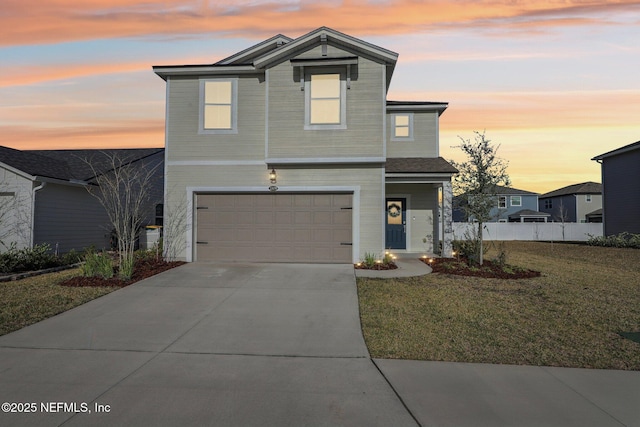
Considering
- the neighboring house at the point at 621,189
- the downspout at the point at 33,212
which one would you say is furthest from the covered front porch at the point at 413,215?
the neighboring house at the point at 621,189

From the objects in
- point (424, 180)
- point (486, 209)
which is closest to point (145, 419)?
point (486, 209)

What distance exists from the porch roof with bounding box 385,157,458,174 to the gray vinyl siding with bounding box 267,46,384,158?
242 cm

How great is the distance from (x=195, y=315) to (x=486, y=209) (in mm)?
8983

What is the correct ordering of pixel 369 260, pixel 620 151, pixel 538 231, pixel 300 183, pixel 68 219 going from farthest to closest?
pixel 538 231, pixel 620 151, pixel 68 219, pixel 300 183, pixel 369 260

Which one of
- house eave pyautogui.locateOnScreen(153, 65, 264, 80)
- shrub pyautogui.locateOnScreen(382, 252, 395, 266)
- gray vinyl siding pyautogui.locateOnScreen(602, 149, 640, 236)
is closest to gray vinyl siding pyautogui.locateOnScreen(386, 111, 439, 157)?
shrub pyautogui.locateOnScreen(382, 252, 395, 266)

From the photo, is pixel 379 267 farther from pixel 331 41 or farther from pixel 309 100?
pixel 331 41

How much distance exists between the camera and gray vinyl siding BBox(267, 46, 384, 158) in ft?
37.4

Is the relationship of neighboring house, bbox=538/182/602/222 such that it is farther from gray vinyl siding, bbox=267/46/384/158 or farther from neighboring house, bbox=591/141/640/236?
gray vinyl siding, bbox=267/46/384/158

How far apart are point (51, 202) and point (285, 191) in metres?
9.50

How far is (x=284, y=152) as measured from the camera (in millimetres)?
11508

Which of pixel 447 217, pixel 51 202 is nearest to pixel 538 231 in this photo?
pixel 447 217

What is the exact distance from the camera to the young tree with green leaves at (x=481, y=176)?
11109 mm

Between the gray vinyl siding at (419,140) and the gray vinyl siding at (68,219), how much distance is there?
1275 cm

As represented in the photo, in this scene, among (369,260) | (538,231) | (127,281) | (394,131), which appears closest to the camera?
(127,281)
